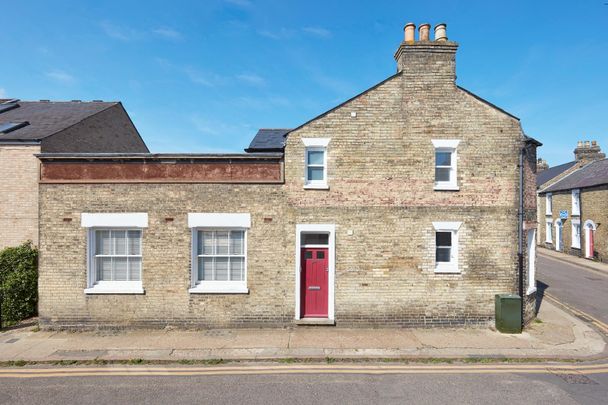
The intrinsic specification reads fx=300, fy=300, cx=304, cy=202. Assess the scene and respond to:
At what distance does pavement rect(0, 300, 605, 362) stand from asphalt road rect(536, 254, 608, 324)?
11.3ft

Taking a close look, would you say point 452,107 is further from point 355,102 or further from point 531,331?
point 531,331

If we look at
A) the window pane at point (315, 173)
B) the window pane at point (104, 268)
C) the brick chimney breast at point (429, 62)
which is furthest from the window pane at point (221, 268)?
the brick chimney breast at point (429, 62)

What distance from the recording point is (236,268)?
9719 millimetres

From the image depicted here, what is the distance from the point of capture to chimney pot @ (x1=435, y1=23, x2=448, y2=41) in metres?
9.85

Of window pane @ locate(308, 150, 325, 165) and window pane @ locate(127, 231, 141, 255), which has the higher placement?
window pane @ locate(308, 150, 325, 165)

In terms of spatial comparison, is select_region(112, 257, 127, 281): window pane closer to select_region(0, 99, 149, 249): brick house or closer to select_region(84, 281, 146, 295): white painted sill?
select_region(84, 281, 146, 295): white painted sill

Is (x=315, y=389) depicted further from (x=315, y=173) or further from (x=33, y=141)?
(x=33, y=141)

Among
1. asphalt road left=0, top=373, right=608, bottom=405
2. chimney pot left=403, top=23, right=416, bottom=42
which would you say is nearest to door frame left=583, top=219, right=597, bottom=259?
asphalt road left=0, top=373, right=608, bottom=405

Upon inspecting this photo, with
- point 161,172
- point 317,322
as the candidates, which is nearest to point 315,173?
point 317,322

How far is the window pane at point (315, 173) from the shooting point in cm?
973

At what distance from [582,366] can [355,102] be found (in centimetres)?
910

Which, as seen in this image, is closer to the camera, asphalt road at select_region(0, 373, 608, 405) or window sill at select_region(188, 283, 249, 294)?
asphalt road at select_region(0, 373, 608, 405)

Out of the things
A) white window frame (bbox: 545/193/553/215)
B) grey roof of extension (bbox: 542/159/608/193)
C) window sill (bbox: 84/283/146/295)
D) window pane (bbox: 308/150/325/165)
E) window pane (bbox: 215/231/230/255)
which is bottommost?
window sill (bbox: 84/283/146/295)

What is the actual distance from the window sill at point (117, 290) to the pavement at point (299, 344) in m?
1.18
